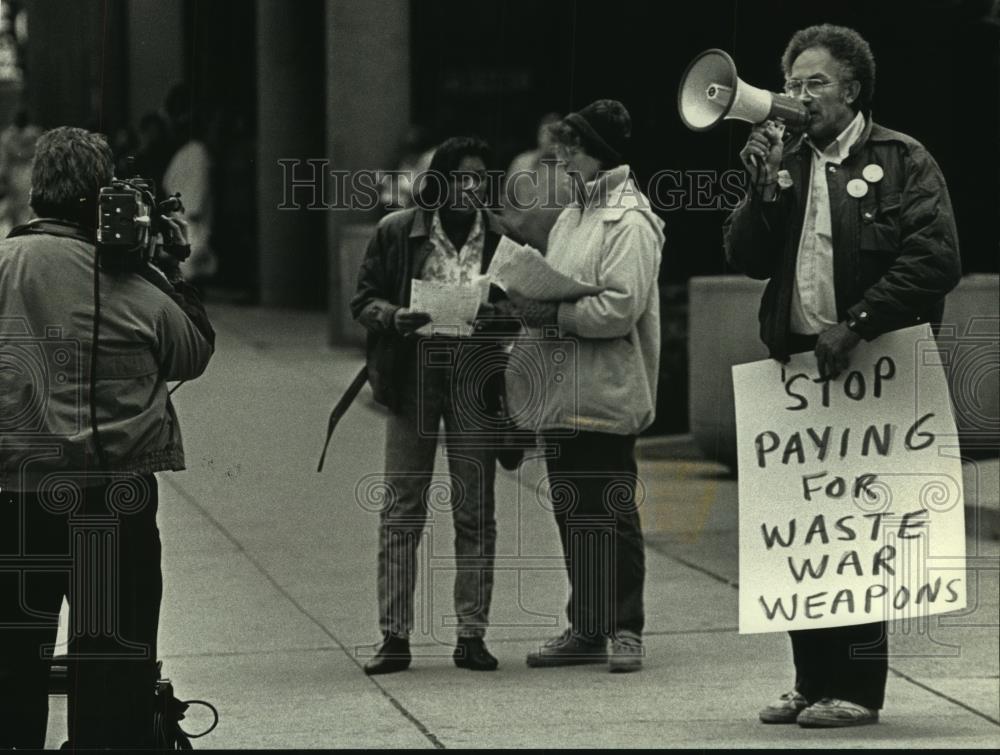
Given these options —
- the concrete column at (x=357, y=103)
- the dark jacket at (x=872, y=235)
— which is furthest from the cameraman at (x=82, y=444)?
the concrete column at (x=357, y=103)

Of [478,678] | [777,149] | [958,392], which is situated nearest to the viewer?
[777,149]

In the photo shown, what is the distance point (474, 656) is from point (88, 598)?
81.9 inches

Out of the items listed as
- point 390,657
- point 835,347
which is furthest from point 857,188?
point 390,657

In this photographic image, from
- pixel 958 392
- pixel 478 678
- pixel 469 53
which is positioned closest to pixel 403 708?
pixel 478 678

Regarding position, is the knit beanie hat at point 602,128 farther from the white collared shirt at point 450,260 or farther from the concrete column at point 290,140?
the concrete column at point 290,140

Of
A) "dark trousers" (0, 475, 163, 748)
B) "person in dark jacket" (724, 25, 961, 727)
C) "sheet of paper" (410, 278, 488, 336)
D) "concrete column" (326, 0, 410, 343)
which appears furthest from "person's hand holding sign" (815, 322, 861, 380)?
"concrete column" (326, 0, 410, 343)

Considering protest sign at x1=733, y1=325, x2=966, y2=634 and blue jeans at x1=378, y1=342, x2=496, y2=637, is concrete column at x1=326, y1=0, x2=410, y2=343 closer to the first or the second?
blue jeans at x1=378, y1=342, x2=496, y2=637

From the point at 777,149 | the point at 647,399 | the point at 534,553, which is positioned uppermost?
the point at 777,149

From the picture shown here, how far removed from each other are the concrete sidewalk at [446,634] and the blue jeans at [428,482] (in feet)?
0.81

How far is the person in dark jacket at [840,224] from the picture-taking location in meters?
5.43

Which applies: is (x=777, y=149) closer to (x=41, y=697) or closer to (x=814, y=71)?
(x=814, y=71)

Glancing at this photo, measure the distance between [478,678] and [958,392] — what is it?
383 centimetres

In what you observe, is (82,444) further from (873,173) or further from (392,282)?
(873,173)

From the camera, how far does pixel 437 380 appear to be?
22.1 ft
